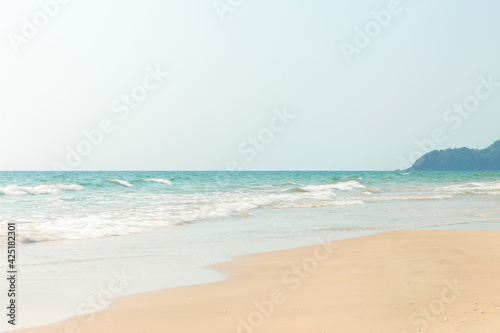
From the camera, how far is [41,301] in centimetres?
520

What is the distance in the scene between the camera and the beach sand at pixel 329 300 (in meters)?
4.25

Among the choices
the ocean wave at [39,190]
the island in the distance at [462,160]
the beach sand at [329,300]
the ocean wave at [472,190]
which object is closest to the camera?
the beach sand at [329,300]

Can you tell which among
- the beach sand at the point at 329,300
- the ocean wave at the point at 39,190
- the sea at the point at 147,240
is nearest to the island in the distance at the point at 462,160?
the ocean wave at the point at 39,190

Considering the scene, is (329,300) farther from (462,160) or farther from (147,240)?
(462,160)

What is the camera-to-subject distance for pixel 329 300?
5.02 metres

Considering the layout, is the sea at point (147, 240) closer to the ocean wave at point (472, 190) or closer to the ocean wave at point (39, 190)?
the ocean wave at point (472, 190)

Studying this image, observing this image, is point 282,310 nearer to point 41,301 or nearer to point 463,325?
point 463,325

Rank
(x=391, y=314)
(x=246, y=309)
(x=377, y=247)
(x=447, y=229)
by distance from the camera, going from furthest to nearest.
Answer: (x=447, y=229)
(x=377, y=247)
(x=246, y=309)
(x=391, y=314)

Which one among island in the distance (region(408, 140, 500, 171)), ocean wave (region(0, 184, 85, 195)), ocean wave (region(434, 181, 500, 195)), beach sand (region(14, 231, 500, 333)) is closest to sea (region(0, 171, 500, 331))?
beach sand (region(14, 231, 500, 333))

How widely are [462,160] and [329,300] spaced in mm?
133262

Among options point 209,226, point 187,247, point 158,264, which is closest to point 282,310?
point 158,264

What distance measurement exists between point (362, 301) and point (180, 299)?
1.93 metres

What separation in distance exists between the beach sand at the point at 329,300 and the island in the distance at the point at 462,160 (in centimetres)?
12887

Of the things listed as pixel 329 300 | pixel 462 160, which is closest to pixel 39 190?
pixel 329 300
